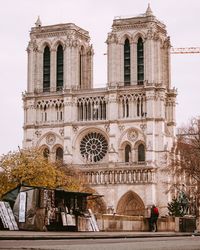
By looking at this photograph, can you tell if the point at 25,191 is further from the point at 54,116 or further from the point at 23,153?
the point at 54,116

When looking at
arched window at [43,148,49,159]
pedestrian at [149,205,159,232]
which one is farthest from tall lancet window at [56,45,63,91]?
pedestrian at [149,205,159,232]

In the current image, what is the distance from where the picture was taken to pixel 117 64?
98.3 meters

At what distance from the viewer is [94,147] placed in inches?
3888

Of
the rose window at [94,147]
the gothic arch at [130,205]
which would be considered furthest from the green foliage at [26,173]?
the rose window at [94,147]

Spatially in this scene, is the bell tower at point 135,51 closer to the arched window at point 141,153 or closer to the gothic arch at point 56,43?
the gothic arch at point 56,43

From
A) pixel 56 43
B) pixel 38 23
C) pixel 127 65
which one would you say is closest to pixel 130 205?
pixel 127 65

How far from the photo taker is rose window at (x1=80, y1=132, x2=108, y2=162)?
98438mm

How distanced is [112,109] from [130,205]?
11.9m

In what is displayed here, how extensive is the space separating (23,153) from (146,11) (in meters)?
36.5

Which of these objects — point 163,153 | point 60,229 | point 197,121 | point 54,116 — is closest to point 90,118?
point 54,116

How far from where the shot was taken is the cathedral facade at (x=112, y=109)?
3723 inches

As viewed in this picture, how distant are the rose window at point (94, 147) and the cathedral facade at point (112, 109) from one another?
12 cm

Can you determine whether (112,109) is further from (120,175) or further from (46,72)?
(46,72)

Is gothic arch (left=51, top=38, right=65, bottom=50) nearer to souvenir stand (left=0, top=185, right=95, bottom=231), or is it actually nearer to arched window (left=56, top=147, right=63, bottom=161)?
arched window (left=56, top=147, right=63, bottom=161)
